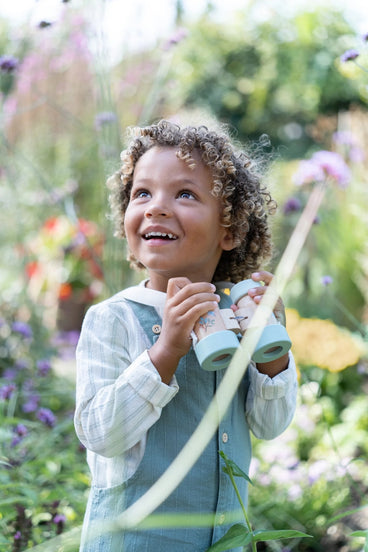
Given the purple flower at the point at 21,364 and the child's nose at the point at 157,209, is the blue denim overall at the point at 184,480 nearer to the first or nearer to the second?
the child's nose at the point at 157,209

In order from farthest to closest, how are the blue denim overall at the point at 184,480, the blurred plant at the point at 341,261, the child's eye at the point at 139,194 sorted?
the blurred plant at the point at 341,261 < the child's eye at the point at 139,194 < the blue denim overall at the point at 184,480

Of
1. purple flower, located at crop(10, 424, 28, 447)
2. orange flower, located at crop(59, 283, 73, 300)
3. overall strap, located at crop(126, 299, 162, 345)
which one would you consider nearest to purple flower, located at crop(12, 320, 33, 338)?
purple flower, located at crop(10, 424, 28, 447)

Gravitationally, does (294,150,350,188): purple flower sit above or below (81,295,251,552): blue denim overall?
above

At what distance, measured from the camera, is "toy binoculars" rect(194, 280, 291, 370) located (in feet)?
3.46

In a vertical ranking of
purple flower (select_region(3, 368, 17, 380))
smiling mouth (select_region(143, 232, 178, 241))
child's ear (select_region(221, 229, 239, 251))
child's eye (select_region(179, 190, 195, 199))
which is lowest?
purple flower (select_region(3, 368, 17, 380))

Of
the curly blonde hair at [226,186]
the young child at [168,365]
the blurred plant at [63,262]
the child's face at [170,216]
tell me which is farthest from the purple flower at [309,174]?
the blurred plant at [63,262]

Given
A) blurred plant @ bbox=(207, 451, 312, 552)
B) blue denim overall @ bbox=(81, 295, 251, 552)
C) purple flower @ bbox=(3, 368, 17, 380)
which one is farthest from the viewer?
purple flower @ bbox=(3, 368, 17, 380)

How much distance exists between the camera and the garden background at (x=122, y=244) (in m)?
1.87

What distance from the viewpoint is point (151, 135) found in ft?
4.34

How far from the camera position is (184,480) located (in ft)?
3.99

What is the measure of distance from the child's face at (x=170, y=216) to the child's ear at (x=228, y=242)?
0.07 meters

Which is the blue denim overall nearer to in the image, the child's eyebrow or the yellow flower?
the child's eyebrow

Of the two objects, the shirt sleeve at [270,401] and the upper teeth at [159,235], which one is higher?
the upper teeth at [159,235]

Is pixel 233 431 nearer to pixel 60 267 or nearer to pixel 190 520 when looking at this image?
pixel 190 520
